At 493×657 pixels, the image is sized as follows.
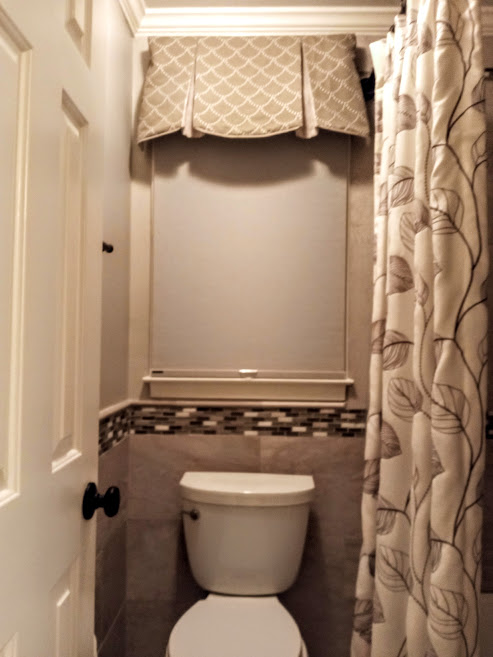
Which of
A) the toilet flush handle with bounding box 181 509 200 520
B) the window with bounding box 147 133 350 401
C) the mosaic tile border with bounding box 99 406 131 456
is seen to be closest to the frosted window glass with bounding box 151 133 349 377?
the window with bounding box 147 133 350 401

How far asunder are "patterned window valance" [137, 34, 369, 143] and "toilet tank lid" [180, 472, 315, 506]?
1171mm

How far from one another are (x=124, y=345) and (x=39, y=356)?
1.23 m

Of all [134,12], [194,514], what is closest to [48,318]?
[194,514]

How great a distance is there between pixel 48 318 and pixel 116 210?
1116 millimetres

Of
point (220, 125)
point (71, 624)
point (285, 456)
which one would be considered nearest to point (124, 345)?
point (285, 456)

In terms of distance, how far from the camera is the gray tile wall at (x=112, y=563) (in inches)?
68.2

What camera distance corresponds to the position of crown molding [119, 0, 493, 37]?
206 cm

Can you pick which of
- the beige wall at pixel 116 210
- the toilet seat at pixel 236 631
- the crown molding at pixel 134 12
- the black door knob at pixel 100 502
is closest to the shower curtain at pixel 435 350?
the toilet seat at pixel 236 631

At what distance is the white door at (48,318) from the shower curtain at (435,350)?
67cm

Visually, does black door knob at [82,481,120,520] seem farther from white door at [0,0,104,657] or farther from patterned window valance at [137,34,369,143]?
patterned window valance at [137,34,369,143]

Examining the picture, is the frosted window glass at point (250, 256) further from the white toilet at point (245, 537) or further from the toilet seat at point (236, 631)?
the toilet seat at point (236, 631)

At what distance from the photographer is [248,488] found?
184cm

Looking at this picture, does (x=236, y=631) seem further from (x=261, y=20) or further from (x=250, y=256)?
(x=261, y=20)

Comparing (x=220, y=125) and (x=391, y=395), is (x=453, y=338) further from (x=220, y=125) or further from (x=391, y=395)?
(x=220, y=125)
